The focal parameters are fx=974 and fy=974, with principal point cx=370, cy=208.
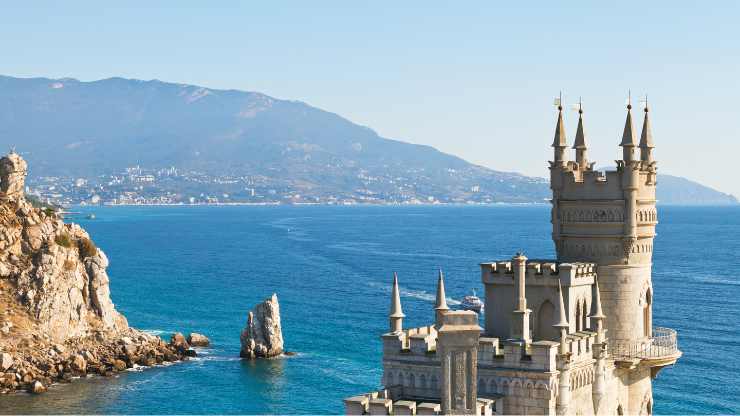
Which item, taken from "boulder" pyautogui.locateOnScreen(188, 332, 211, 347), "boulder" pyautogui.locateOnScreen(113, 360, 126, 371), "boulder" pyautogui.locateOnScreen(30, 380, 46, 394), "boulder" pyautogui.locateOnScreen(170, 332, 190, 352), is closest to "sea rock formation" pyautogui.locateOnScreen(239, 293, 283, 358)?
"boulder" pyautogui.locateOnScreen(170, 332, 190, 352)

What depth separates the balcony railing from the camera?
35.7m

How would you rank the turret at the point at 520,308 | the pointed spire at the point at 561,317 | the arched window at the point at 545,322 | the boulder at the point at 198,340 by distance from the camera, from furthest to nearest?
the boulder at the point at 198,340 → the arched window at the point at 545,322 → the turret at the point at 520,308 → the pointed spire at the point at 561,317

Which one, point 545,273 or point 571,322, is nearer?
point 571,322

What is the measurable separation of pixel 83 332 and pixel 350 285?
61.8 m

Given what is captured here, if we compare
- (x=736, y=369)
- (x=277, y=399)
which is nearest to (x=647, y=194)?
(x=277, y=399)

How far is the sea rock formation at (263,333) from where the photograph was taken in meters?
91.8

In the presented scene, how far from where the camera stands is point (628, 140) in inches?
1432

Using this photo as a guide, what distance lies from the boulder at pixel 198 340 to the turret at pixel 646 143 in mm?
67554

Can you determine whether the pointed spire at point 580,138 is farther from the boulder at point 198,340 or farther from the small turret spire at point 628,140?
the boulder at point 198,340

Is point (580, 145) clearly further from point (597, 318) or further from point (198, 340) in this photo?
point (198, 340)

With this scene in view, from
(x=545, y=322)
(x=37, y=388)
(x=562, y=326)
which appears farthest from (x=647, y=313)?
(x=37, y=388)

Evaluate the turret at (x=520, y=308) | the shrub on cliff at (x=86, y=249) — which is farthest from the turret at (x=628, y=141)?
the shrub on cliff at (x=86, y=249)

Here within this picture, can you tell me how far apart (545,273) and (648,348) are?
613 centimetres

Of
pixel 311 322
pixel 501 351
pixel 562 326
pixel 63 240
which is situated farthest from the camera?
pixel 311 322
